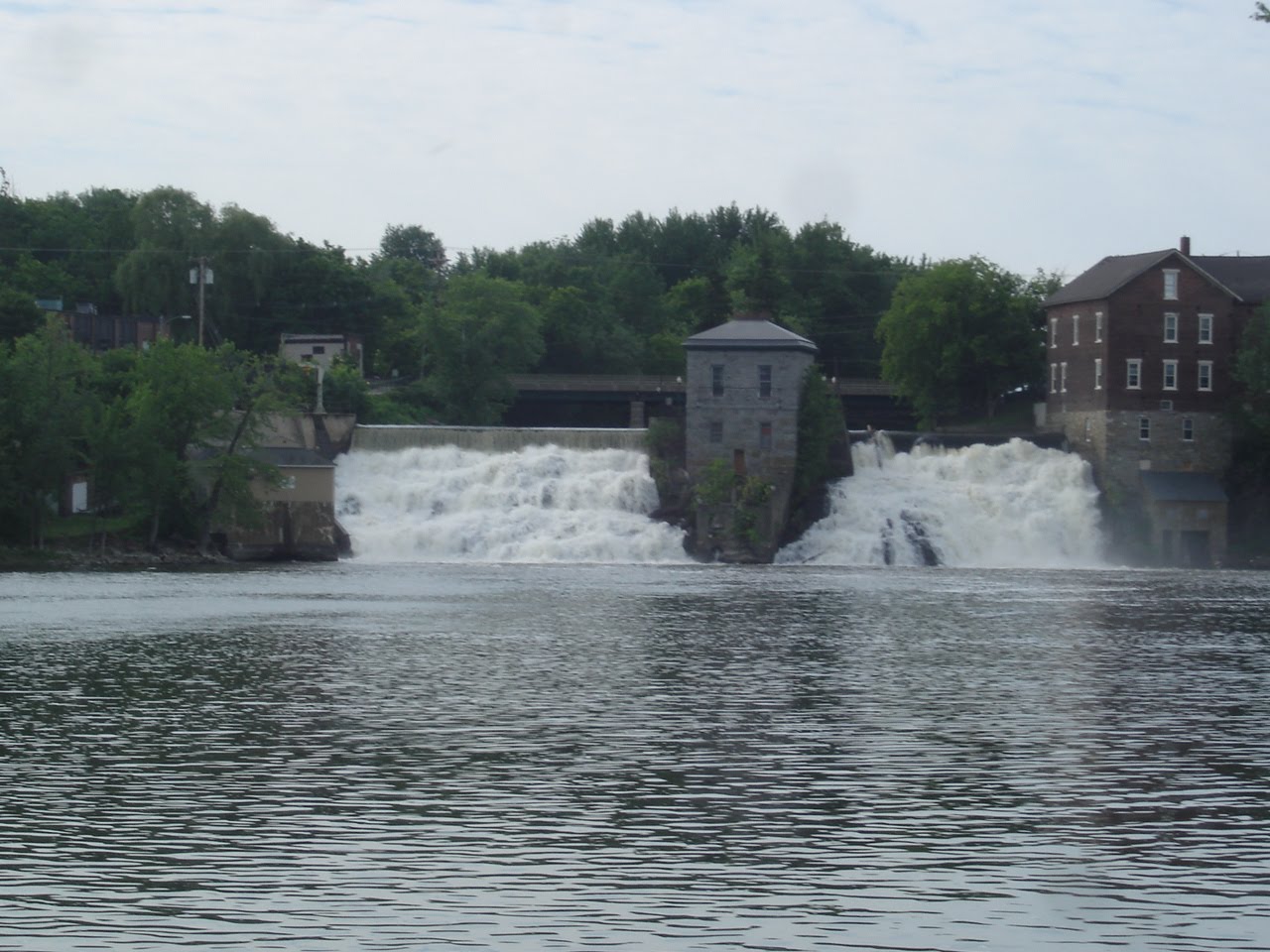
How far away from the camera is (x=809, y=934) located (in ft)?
55.9

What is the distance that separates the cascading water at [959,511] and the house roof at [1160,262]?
10458mm

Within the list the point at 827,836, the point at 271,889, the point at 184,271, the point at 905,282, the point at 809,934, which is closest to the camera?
the point at 809,934

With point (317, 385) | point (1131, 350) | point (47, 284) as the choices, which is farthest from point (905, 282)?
point (47, 284)

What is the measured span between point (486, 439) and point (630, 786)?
229ft

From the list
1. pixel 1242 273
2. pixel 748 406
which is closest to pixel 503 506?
pixel 748 406

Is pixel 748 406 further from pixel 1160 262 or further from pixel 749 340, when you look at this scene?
pixel 1160 262

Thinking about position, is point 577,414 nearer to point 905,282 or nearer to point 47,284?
point 905,282

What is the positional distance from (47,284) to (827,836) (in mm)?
116752

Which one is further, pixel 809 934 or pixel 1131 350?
pixel 1131 350

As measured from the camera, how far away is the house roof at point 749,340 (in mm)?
94250

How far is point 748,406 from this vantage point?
308 ft

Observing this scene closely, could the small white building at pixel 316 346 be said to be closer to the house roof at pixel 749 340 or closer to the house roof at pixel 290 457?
the house roof at pixel 290 457

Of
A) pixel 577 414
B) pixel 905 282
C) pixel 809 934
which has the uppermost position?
pixel 905 282

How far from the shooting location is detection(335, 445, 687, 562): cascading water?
3467 inches
